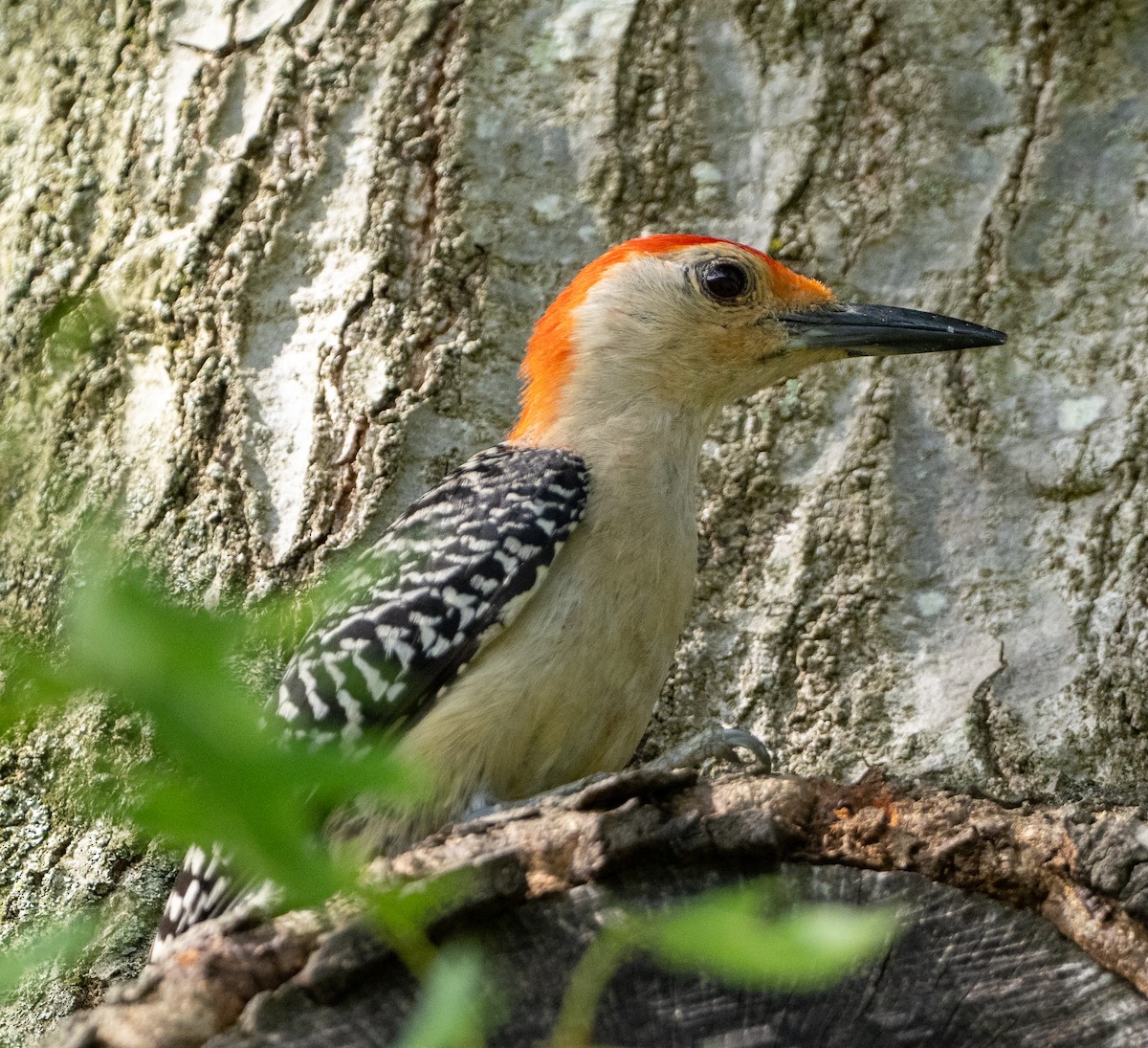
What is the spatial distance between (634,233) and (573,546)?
1.50m

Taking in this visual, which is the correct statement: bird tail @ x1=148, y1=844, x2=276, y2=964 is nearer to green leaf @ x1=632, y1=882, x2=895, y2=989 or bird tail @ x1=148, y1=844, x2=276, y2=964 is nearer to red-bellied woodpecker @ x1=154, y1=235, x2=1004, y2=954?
red-bellied woodpecker @ x1=154, y1=235, x2=1004, y2=954

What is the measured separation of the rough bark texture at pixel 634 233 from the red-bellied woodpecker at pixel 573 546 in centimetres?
30

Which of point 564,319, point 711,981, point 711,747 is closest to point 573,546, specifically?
point 711,747

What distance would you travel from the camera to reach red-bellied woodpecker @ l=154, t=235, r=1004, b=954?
A: 13.1ft

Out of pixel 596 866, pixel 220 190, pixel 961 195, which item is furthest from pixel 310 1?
pixel 596 866

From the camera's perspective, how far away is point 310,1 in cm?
528

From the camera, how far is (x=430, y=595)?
4.20 meters

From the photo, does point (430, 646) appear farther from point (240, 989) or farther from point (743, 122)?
point (743, 122)

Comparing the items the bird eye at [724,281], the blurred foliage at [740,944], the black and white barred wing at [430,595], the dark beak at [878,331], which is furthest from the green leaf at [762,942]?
the bird eye at [724,281]

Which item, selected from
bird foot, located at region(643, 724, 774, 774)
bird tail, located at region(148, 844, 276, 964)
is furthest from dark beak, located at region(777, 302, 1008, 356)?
bird tail, located at region(148, 844, 276, 964)

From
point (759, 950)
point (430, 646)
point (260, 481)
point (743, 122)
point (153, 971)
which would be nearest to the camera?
point (759, 950)

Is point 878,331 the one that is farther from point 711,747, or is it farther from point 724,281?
point 711,747

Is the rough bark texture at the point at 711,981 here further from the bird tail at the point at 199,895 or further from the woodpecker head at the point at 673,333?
the woodpecker head at the point at 673,333

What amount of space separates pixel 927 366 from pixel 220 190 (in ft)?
8.61
